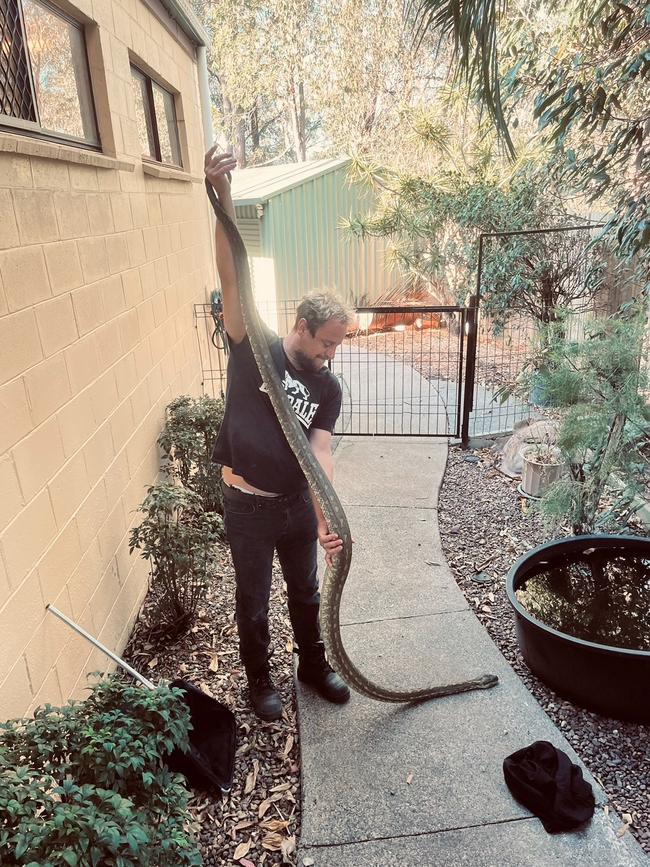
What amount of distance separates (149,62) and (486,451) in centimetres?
465

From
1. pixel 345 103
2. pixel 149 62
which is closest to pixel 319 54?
pixel 345 103

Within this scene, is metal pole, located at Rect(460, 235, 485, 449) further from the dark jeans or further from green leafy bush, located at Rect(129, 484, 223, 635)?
the dark jeans

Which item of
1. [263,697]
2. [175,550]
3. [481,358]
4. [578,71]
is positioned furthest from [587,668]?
[481,358]

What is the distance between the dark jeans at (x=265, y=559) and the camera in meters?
2.58

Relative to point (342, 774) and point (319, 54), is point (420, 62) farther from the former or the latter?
point (342, 774)

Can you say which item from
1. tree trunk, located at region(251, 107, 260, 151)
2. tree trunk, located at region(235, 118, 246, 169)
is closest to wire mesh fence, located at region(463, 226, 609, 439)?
tree trunk, located at region(235, 118, 246, 169)

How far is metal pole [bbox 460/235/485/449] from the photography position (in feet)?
19.7

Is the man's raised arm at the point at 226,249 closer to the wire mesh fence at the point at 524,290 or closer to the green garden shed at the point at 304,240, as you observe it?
the wire mesh fence at the point at 524,290

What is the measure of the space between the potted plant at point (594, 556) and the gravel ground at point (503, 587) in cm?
10

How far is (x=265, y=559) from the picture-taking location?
105 inches

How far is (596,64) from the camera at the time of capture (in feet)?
13.8

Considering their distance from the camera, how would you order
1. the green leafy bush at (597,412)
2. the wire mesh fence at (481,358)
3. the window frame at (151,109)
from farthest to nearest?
the wire mesh fence at (481,358) → the window frame at (151,109) → the green leafy bush at (597,412)

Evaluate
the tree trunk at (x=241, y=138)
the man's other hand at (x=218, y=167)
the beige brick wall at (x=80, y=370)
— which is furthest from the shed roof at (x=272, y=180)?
the tree trunk at (x=241, y=138)

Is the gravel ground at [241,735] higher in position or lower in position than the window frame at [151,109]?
lower
